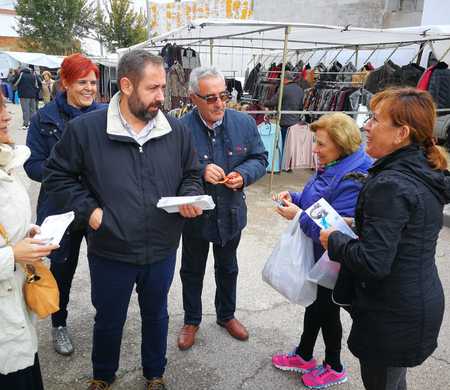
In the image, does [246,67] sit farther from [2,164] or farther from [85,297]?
[2,164]

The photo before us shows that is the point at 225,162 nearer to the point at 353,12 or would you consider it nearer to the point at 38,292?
the point at 38,292

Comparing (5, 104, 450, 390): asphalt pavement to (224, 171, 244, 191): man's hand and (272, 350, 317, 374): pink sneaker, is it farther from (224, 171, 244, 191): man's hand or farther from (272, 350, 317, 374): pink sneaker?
(224, 171, 244, 191): man's hand

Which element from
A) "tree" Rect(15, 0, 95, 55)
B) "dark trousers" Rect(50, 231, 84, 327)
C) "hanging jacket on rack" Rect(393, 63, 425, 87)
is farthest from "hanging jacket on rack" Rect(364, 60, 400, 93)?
"tree" Rect(15, 0, 95, 55)

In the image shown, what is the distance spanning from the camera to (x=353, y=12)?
1662 cm

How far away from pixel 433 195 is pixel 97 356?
6.30ft

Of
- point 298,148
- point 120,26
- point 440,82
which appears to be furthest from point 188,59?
point 120,26

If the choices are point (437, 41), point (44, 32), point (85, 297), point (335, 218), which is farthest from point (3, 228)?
point (44, 32)

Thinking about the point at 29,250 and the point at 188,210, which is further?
the point at 188,210

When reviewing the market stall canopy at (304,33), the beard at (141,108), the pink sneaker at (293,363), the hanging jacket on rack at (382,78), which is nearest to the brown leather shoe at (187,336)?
the pink sneaker at (293,363)

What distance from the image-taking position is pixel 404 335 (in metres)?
1.59

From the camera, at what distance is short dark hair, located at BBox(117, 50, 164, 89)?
1879mm

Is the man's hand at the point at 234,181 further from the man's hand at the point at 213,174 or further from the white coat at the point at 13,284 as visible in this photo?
the white coat at the point at 13,284

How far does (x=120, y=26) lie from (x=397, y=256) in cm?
3523

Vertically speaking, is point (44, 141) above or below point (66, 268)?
above
